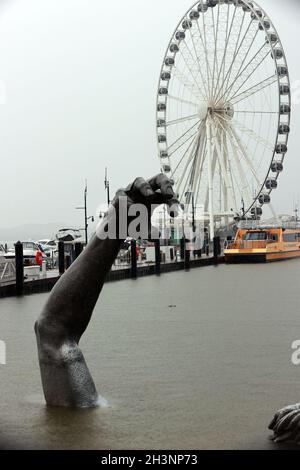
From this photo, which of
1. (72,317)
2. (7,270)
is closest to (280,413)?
(72,317)

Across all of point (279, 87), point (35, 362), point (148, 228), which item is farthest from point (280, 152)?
point (148, 228)

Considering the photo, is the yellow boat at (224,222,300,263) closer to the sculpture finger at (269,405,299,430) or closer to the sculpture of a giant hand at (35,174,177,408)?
the sculpture of a giant hand at (35,174,177,408)

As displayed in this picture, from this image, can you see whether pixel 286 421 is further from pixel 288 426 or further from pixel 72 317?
pixel 72 317

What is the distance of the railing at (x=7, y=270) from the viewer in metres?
15.6

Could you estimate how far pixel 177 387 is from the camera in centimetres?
572

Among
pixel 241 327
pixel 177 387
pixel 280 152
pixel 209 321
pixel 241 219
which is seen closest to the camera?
pixel 177 387

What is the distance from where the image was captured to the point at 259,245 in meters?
31.9

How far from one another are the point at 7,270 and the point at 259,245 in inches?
696

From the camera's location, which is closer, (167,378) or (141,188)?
(141,188)

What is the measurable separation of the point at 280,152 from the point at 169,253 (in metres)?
6.49

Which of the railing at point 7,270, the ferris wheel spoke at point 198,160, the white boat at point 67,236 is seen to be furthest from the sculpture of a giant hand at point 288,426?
the ferris wheel spoke at point 198,160

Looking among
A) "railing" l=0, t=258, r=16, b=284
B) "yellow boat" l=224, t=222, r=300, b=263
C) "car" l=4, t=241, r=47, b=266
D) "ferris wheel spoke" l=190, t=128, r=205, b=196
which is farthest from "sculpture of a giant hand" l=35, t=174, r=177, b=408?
"ferris wheel spoke" l=190, t=128, r=205, b=196
